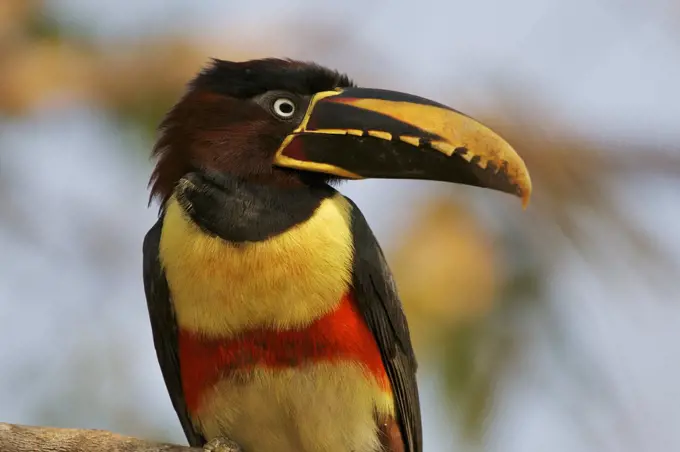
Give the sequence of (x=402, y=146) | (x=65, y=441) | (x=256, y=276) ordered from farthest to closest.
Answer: (x=402, y=146) < (x=256, y=276) < (x=65, y=441)

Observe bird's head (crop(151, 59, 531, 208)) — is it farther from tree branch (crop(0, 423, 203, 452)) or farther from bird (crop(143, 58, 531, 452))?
Answer: tree branch (crop(0, 423, 203, 452))

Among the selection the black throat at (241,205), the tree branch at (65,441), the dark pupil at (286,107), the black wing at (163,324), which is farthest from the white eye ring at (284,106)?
the tree branch at (65,441)

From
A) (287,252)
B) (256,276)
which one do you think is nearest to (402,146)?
Result: (287,252)

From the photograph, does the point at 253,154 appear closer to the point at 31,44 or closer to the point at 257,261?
the point at 257,261

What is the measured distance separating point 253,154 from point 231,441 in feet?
3.57

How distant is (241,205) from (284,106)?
1.63 feet

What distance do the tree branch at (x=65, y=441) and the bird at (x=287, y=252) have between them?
508 millimetres

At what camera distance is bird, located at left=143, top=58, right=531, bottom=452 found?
3.57 m

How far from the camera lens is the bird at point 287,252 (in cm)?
357

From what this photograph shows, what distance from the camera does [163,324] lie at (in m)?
3.86

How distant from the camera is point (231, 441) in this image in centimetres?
382

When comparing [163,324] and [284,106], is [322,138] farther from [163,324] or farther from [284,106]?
[163,324]

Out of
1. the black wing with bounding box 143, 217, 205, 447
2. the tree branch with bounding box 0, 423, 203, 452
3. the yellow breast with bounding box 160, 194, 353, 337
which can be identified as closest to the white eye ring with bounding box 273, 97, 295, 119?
the yellow breast with bounding box 160, 194, 353, 337

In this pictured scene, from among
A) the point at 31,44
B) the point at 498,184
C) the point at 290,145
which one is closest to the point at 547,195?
the point at 498,184
